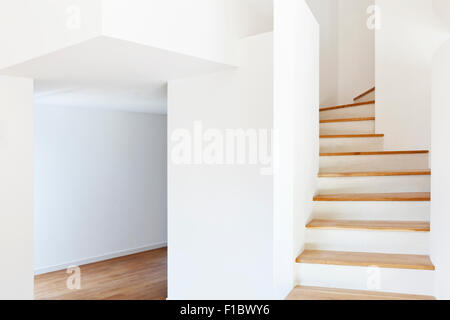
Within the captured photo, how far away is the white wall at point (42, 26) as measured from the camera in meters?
2.47

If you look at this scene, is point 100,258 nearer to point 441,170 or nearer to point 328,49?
point 328,49

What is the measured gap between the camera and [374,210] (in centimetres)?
269

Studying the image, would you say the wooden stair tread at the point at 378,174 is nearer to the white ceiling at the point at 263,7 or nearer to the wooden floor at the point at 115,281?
the white ceiling at the point at 263,7

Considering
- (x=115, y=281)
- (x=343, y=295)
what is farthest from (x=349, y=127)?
(x=115, y=281)

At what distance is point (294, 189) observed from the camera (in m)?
2.30

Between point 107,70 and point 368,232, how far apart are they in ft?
7.35

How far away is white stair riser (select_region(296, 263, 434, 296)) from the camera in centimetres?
215

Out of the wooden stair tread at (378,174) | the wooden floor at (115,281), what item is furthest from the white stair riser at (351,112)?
the wooden floor at (115,281)

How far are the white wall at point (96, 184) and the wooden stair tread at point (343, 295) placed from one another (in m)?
4.11

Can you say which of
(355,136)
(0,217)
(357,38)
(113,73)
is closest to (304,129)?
(355,136)

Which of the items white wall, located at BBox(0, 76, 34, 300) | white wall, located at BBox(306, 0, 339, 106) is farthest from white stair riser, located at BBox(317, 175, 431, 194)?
white wall, located at BBox(306, 0, 339, 106)

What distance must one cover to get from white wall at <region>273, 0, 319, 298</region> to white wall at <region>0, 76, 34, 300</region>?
2.30m

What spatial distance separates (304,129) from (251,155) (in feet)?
2.16

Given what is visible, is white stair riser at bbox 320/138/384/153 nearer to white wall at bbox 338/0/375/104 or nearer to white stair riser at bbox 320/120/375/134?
white stair riser at bbox 320/120/375/134
